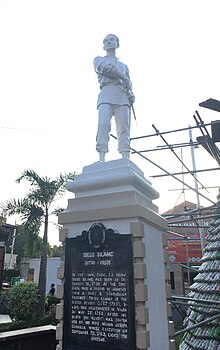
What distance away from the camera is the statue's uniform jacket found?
598cm

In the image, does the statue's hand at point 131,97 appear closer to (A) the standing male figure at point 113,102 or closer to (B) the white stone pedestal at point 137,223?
(A) the standing male figure at point 113,102

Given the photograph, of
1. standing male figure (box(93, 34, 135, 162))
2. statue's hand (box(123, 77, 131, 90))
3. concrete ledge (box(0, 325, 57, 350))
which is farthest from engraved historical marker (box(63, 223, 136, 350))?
statue's hand (box(123, 77, 131, 90))

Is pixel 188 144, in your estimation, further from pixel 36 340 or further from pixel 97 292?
pixel 36 340

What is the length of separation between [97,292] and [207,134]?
3.63 m

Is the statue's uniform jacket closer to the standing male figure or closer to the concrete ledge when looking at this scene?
the standing male figure

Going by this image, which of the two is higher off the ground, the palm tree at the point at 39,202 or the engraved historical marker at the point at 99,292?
the palm tree at the point at 39,202

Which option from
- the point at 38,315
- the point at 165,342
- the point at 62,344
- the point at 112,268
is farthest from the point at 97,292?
the point at 38,315

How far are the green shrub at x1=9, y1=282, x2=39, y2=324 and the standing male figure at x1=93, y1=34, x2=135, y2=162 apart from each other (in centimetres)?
1122

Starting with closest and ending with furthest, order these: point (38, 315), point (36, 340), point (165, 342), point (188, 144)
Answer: point (165, 342) → point (188, 144) → point (36, 340) → point (38, 315)

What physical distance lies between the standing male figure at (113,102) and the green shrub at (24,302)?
36.8 ft

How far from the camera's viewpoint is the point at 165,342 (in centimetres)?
498

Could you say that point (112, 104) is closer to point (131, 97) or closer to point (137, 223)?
point (131, 97)

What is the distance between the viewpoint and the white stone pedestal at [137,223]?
4.61 meters

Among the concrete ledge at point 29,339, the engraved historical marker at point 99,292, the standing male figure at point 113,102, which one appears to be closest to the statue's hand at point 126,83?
the standing male figure at point 113,102
